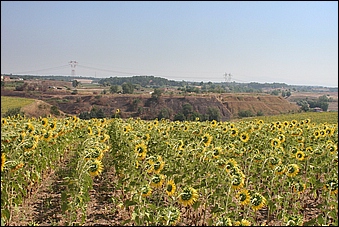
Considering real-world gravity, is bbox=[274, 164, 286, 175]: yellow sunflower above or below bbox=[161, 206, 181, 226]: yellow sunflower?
above

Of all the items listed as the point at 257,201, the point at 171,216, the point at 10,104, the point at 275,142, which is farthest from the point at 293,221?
the point at 10,104

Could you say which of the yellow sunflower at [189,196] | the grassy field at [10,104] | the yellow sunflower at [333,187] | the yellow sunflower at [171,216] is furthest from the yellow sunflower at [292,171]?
the grassy field at [10,104]

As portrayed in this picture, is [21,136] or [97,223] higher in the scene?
[21,136]

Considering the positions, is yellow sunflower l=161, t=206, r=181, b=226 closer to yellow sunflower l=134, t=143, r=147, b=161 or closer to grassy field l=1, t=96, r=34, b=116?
yellow sunflower l=134, t=143, r=147, b=161

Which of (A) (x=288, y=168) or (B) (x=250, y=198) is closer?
(B) (x=250, y=198)

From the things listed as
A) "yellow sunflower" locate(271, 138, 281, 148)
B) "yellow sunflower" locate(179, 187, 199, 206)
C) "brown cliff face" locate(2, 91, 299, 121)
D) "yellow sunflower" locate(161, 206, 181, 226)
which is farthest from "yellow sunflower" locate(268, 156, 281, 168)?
"brown cliff face" locate(2, 91, 299, 121)

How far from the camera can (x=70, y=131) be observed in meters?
10.3

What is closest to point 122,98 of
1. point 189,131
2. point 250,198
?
point 189,131

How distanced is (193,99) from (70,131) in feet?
293

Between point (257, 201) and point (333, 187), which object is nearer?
point (257, 201)

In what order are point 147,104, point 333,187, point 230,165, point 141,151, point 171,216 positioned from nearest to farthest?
point 171,216 < point 333,187 < point 230,165 < point 141,151 < point 147,104

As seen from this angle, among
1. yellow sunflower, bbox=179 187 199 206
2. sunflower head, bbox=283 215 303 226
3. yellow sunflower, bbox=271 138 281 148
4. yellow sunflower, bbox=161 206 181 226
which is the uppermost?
yellow sunflower, bbox=271 138 281 148

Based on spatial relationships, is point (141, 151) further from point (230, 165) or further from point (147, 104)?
point (147, 104)

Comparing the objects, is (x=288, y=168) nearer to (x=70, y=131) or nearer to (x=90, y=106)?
(x=70, y=131)
